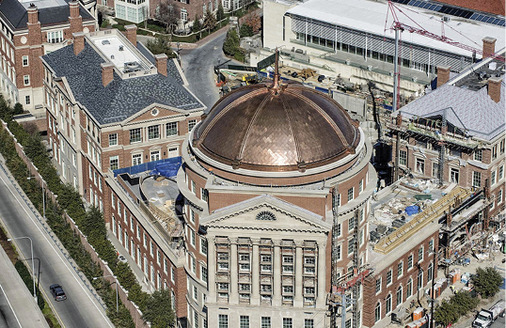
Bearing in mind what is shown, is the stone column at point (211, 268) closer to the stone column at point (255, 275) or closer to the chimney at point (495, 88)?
the stone column at point (255, 275)

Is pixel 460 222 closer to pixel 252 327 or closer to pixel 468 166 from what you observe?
pixel 468 166

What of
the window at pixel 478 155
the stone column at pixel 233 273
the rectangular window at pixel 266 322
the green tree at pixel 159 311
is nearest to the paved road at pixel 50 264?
the green tree at pixel 159 311

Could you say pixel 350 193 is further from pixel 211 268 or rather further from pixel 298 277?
pixel 211 268

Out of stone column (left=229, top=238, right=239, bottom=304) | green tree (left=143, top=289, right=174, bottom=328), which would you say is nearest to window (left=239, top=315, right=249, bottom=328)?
stone column (left=229, top=238, right=239, bottom=304)

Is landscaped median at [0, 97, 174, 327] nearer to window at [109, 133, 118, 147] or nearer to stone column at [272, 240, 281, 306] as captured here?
window at [109, 133, 118, 147]

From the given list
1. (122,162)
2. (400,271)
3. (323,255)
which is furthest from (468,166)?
(122,162)
